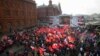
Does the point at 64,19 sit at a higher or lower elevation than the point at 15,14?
lower

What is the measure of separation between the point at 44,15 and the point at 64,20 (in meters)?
10.1

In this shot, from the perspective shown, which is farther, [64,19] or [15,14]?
[64,19]

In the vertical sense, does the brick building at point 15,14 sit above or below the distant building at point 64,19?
above

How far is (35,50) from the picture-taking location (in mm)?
20516

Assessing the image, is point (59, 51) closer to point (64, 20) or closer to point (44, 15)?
point (64, 20)

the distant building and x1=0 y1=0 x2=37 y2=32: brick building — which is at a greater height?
x1=0 y1=0 x2=37 y2=32: brick building

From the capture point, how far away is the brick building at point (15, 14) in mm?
42975

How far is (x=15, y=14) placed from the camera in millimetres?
49250

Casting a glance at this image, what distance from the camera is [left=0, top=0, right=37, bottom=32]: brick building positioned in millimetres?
42975

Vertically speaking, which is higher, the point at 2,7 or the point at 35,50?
the point at 2,7

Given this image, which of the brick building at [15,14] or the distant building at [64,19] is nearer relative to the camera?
the brick building at [15,14]

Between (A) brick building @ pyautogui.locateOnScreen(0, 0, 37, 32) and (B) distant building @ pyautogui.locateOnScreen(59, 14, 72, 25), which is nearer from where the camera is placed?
(A) brick building @ pyautogui.locateOnScreen(0, 0, 37, 32)

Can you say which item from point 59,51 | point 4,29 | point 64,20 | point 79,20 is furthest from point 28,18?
point 59,51

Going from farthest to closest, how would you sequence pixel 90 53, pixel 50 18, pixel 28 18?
1. pixel 50 18
2. pixel 28 18
3. pixel 90 53
